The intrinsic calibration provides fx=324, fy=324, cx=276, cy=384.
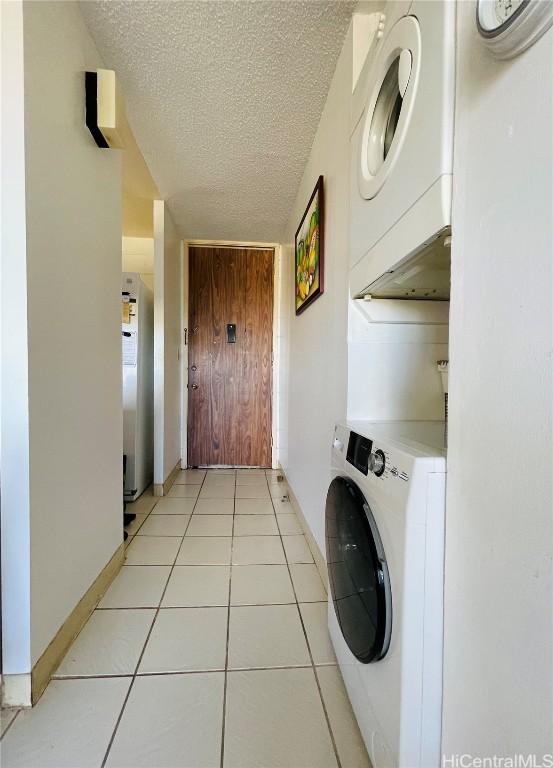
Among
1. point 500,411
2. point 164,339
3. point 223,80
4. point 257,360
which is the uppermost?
point 223,80

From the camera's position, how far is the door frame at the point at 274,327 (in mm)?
3158

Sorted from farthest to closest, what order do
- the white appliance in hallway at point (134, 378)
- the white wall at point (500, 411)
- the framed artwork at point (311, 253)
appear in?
the white appliance in hallway at point (134, 378), the framed artwork at point (311, 253), the white wall at point (500, 411)

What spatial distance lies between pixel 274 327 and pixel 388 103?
2440 mm

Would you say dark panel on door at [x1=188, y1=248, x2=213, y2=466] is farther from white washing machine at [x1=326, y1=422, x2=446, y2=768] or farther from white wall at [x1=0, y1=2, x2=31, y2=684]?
white washing machine at [x1=326, y1=422, x2=446, y2=768]

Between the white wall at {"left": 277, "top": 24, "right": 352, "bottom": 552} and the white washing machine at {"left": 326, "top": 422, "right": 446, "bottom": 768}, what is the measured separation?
46cm

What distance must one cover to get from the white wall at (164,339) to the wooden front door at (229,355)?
347 mm

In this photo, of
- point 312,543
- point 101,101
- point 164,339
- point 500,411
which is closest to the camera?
point 500,411

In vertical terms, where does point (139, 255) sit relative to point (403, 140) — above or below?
above

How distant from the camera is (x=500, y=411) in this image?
0.47 metres

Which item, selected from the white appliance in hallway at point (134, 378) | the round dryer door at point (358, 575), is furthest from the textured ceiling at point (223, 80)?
the round dryer door at point (358, 575)

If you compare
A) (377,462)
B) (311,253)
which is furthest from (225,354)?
(377,462)

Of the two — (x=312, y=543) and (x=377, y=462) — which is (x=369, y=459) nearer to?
(x=377, y=462)

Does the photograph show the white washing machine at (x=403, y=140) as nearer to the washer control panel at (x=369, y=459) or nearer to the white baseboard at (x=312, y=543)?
the washer control panel at (x=369, y=459)

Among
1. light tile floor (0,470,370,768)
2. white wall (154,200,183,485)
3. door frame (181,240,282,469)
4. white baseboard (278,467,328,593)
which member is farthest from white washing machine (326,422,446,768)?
door frame (181,240,282,469)
